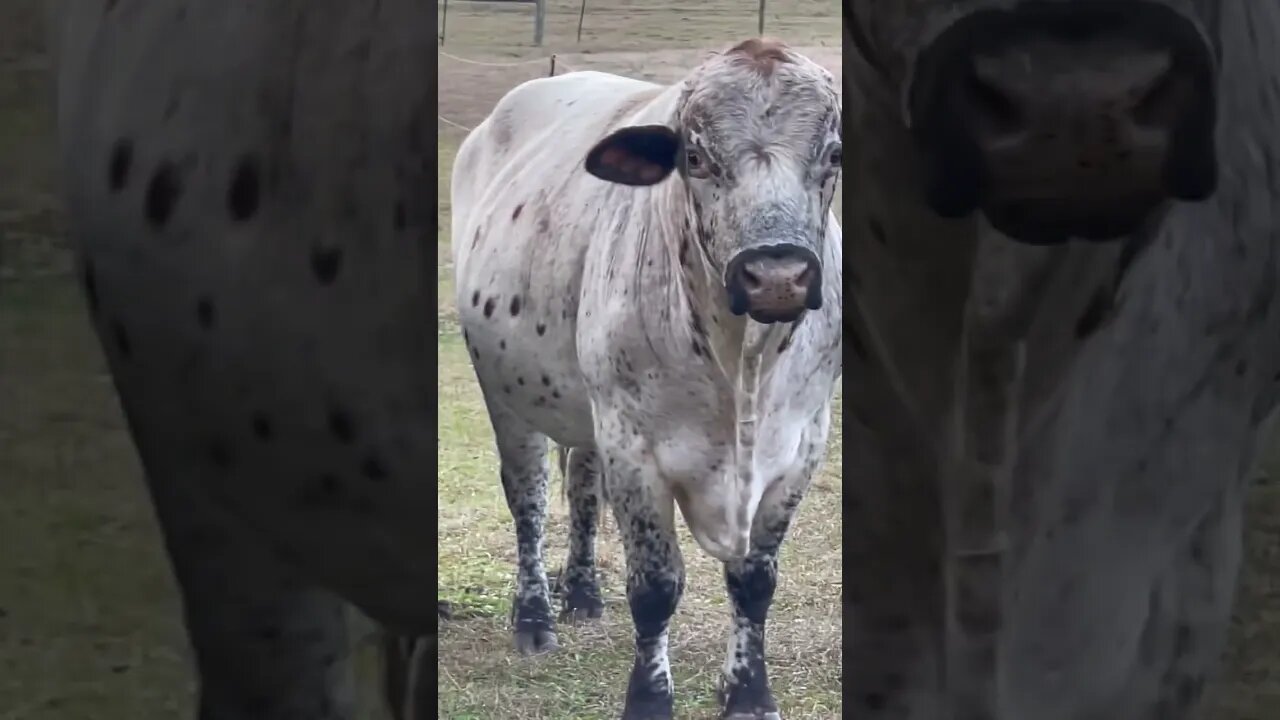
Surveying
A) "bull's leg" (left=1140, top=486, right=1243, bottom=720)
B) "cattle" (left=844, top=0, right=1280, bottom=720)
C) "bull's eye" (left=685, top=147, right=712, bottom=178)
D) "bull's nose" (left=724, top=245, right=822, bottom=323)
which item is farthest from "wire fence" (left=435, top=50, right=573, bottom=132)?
"bull's leg" (left=1140, top=486, right=1243, bottom=720)

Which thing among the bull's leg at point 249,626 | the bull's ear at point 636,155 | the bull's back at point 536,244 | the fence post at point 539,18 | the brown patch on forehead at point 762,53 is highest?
the fence post at point 539,18

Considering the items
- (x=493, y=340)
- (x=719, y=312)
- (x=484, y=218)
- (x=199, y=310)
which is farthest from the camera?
(x=484, y=218)

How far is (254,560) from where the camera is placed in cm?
90

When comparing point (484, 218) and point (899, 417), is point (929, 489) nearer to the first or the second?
point (899, 417)

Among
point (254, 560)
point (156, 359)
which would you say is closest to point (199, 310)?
point (156, 359)

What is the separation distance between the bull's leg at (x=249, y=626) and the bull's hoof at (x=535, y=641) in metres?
0.35

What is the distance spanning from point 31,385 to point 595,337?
58 centimetres

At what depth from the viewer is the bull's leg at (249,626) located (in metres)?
0.90

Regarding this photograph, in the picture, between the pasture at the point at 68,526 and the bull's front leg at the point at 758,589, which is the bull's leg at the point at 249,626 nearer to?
the pasture at the point at 68,526

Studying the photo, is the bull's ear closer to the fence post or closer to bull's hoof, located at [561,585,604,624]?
the fence post

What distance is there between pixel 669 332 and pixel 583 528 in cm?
24

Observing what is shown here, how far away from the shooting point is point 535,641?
127cm

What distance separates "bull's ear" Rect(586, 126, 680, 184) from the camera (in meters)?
1.21

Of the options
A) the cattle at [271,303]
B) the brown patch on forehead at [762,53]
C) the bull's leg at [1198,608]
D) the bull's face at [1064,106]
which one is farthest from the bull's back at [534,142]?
the bull's leg at [1198,608]
